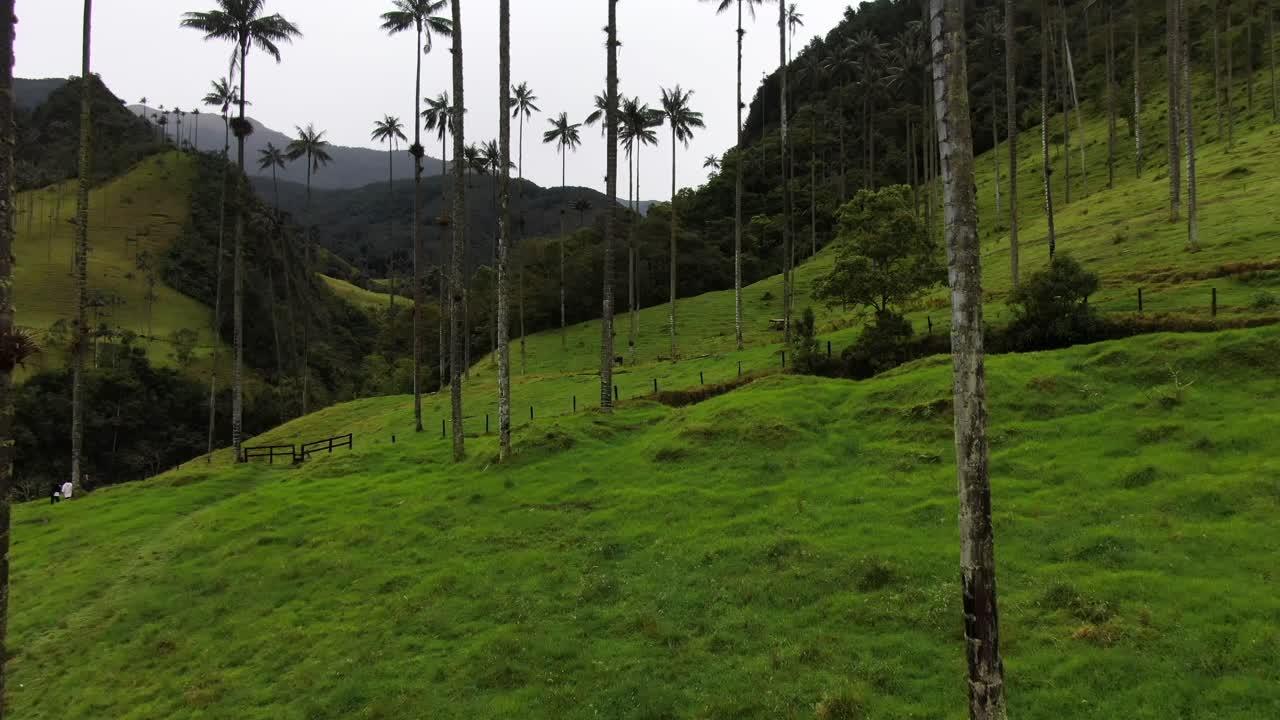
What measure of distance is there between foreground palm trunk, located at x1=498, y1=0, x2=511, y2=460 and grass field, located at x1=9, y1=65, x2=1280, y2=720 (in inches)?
70.9

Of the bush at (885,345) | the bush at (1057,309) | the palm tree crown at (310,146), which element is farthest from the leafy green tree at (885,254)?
the palm tree crown at (310,146)

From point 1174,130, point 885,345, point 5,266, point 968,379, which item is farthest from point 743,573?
A: point 1174,130

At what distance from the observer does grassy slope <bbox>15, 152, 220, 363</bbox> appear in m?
107

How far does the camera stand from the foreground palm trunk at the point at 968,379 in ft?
26.4

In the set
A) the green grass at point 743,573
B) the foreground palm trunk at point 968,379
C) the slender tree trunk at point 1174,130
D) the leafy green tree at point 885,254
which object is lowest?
the green grass at point 743,573

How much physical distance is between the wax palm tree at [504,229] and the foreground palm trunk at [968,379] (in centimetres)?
2127

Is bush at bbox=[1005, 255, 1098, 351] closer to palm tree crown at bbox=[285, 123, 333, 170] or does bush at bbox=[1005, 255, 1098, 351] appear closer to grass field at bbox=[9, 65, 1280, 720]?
grass field at bbox=[9, 65, 1280, 720]

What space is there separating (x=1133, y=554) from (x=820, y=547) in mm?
6661

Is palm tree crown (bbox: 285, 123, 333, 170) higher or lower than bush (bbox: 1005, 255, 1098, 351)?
higher

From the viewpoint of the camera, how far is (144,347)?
331 feet

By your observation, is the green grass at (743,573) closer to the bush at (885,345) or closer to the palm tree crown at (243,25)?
the bush at (885,345)

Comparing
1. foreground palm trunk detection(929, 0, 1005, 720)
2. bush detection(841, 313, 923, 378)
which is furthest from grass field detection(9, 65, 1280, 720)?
bush detection(841, 313, 923, 378)

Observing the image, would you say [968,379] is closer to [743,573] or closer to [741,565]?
[743,573]

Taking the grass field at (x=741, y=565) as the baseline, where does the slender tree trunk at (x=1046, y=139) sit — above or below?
above
